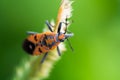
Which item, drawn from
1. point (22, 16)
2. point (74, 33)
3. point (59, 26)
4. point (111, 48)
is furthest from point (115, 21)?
point (59, 26)

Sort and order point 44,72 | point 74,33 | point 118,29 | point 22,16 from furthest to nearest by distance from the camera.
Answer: point 118,29, point 22,16, point 74,33, point 44,72

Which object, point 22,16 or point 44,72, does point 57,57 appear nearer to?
point 44,72

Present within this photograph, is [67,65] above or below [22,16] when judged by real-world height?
below

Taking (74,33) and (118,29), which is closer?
(74,33)

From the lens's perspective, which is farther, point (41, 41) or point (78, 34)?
point (78, 34)

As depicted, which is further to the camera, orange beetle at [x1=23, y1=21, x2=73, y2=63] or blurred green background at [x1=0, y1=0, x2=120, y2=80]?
blurred green background at [x1=0, y1=0, x2=120, y2=80]

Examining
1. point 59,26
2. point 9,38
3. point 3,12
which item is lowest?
point 9,38

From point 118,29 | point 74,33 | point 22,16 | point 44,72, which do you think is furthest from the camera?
point 118,29

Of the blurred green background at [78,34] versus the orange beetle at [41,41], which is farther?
the blurred green background at [78,34]
